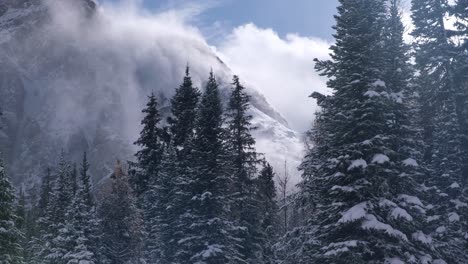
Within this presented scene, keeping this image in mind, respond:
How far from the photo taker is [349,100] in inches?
868

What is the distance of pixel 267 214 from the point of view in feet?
146

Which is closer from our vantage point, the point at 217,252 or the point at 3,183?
the point at 3,183

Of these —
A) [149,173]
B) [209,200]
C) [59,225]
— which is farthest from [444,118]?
[59,225]

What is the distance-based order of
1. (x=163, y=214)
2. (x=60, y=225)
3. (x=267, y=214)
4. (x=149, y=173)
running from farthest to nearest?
1. (x=149, y=173)
2. (x=267, y=214)
3. (x=60, y=225)
4. (x=163, y=214)

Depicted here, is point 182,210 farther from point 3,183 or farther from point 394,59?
point 394,59

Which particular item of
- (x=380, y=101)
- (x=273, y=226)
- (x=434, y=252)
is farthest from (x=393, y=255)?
(x=273, y=226)

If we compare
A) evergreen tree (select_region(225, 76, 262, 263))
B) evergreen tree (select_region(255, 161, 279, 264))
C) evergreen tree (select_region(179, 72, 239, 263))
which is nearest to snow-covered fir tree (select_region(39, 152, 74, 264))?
evergreen tree (select_region(179, 72, 239, 263))

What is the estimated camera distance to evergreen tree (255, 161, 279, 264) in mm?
37719

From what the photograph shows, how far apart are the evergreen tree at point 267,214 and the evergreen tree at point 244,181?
2.51 ft

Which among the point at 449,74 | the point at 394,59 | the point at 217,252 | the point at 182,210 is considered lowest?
the point at 217,252

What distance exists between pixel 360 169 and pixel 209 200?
13.6m

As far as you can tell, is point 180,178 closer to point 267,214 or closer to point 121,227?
point 267,214

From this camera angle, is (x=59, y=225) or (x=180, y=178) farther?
(x=59, y=225)

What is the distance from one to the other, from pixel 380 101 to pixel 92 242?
3032 centimetres
